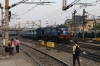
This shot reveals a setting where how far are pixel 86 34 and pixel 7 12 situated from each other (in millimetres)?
56987

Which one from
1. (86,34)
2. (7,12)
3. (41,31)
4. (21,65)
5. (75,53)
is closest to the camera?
(75,53)

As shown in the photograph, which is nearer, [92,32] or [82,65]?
[82,65]

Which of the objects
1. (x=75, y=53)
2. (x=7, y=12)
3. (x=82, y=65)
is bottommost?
(x=82, y=65)

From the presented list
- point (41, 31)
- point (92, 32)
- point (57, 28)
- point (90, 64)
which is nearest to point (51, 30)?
point (57, 28)

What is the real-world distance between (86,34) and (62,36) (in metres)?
40.2

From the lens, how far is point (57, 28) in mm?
37656

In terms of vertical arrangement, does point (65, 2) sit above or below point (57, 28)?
above

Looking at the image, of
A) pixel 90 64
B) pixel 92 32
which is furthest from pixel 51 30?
pixel 92 32

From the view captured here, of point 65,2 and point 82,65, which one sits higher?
point 65,2

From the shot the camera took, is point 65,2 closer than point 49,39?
Yes

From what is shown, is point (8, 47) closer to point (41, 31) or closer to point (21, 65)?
point (21, 65)

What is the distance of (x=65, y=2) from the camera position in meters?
21.3

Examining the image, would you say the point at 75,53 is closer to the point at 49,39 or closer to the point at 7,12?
the point at 7,12

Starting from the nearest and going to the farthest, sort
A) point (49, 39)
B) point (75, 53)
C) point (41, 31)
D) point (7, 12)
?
1. point (75, 53)
2. point (7, 12)
3. point (49, 39)
4. point (41, 31)
